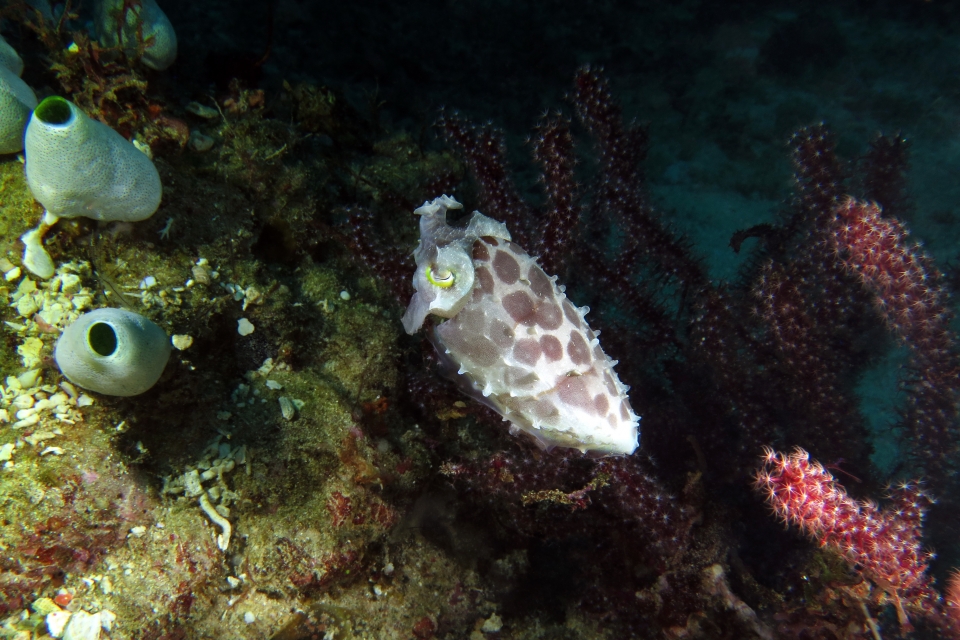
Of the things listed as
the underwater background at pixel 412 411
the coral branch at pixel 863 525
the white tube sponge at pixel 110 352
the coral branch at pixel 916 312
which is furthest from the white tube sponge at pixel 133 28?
the coral branch at pixel 916 312

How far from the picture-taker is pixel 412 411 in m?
2.90

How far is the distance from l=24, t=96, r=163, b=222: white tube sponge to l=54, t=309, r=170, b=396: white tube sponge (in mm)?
634

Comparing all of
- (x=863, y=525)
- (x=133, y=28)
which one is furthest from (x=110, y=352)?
(x=863, y=525)

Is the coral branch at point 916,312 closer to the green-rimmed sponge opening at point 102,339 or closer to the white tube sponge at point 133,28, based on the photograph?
the green-rimmed sponge opening at point 102,339

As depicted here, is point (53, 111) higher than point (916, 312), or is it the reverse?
point (916, 312)

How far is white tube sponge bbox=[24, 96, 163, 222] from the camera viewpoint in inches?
77.6

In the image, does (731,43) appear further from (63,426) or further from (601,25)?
(63,426)

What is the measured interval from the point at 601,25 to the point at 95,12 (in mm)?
6979

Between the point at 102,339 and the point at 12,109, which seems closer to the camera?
the point at 102,339

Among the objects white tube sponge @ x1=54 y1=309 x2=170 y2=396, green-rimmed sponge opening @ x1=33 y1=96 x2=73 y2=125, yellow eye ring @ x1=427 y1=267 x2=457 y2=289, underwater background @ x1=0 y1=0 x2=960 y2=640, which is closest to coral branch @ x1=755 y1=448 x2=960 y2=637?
underwater background @ x1=0 y1=0 x2=960 y2=640

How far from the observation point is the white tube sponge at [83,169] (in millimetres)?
1972

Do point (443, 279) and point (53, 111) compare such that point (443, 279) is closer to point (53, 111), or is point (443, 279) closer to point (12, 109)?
point (53, 111)

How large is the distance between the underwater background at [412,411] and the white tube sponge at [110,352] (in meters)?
0.20

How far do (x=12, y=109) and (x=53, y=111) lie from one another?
0.48m
